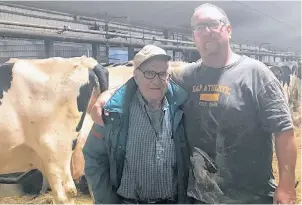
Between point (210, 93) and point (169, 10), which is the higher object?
point (169, 10)

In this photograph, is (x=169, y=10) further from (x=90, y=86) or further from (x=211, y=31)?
(x=211, y=31)

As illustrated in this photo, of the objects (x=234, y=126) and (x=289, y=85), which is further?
(x=289, y=85)

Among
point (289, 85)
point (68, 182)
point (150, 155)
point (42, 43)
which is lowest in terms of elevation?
point (68, 182)

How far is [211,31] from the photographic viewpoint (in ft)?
5.39

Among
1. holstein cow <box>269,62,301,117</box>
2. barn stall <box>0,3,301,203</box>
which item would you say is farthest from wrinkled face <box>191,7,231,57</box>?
holstein cow <box>269,62,301,117</box>

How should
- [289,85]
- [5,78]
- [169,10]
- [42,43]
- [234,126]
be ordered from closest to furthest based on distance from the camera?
[234,126], [5,78], [42,43], [169,10], [289,85]

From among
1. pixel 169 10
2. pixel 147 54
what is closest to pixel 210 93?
pixel 147 54

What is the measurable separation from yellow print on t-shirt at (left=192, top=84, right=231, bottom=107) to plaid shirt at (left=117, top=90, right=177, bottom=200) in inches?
6.5

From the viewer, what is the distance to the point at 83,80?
3611 millimetres

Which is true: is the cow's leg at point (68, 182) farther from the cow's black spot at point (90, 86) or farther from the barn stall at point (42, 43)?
the barn stall at point (42, 43)

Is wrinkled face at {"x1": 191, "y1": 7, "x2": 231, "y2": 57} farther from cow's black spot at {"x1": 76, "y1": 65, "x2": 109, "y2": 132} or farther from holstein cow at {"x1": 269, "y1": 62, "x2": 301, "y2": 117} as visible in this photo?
holstein cow at {"x1": 269, "y1": 62, "x2": 301, "y2": 117}

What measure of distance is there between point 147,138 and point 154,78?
26cm

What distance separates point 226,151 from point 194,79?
349 millimetres

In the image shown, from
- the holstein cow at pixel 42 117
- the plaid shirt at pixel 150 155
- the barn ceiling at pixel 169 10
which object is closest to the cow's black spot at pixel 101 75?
the holstein cow at pixel 42 117
